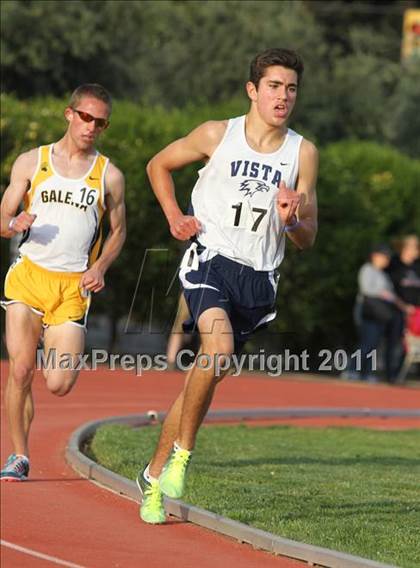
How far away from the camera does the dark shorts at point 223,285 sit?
942cm

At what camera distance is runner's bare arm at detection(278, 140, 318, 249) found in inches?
368

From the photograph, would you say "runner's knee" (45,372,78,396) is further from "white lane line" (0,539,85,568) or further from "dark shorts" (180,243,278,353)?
"white lane line" (0,539,85,568)

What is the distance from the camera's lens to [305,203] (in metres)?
9.37

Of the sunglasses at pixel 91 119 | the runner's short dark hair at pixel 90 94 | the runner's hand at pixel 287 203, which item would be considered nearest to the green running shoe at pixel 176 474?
the runner's hand at pixel 287 203

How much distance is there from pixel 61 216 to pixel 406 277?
16.0m

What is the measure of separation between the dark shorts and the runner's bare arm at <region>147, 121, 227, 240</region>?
250 mm

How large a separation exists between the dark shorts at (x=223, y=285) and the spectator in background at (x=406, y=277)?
658 inches

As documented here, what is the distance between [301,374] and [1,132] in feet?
22.6

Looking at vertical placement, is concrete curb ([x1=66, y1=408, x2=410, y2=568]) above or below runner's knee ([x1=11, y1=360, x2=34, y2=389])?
below

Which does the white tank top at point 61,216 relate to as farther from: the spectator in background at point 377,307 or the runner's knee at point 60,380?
the spectator in background at point 377,307

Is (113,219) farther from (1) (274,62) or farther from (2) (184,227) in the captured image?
(1) (274,62)

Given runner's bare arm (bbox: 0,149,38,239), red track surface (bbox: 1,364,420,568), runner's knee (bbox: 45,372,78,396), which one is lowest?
red track surface (bbox: 1,364,420,568)

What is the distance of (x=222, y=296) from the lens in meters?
9.43

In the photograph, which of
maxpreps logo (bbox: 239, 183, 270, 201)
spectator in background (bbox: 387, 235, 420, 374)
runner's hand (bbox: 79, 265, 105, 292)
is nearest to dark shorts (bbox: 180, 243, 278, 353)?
maxpreps logo (bbox: 239, 183, 270, 201)
